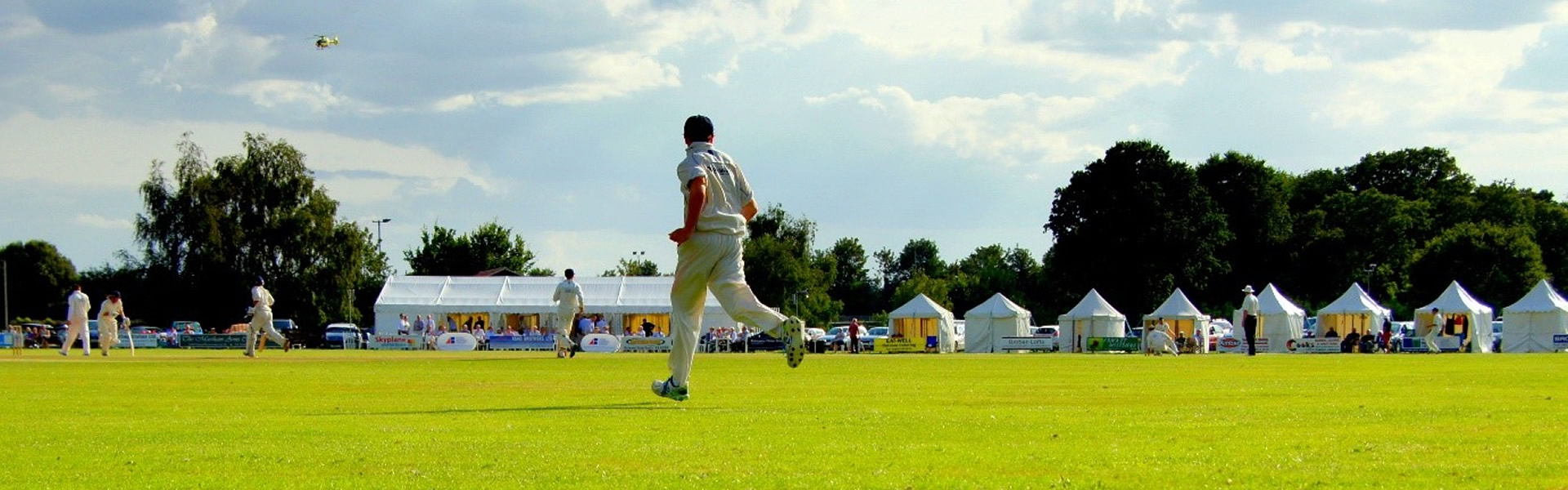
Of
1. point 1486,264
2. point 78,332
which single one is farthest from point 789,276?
point 78,332

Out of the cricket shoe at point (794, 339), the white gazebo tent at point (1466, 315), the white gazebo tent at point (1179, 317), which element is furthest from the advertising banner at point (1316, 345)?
the cricket shoe at point (794, 339)

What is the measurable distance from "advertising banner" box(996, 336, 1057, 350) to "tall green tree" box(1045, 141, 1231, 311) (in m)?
24.3

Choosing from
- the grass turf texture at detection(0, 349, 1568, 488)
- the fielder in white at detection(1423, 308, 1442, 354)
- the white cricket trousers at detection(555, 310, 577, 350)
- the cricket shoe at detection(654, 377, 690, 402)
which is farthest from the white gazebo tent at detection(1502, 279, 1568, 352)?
the cricket shoe at detection(654, 377, 690, 402)

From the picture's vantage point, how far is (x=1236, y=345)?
72.5m

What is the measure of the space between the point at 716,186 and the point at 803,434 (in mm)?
3816

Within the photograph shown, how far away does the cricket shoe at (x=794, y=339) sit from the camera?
548 inches

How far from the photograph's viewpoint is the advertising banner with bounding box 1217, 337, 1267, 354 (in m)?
71.5

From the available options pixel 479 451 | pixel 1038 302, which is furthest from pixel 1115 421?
pixel 1038 302

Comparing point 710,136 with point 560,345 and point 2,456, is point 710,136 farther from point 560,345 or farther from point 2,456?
point 560,345

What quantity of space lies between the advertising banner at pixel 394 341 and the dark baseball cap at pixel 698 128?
193 ft

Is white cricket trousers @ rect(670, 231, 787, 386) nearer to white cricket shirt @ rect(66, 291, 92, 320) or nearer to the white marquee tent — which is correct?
white cricket shirt @ rect(66, 291, 92, 320)

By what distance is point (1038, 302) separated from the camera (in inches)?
4235

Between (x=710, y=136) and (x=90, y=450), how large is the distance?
5503mm

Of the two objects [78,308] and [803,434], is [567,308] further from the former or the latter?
[803,434]
